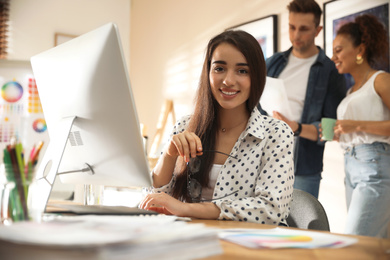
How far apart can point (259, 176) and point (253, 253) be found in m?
0.68

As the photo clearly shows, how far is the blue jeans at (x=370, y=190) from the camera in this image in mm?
2055

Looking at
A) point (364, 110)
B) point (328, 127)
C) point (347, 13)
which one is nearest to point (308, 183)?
point (328, 127)

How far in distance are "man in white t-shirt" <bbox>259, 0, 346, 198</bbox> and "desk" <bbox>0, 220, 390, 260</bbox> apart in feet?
5.18

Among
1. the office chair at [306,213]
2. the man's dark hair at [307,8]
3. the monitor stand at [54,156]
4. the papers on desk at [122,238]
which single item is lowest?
the office chair at [306,213]

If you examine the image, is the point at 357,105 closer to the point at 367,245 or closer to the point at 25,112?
the point at 367,245

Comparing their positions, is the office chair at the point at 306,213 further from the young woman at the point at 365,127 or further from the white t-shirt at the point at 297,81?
the white t-shirt at the point at 297,81

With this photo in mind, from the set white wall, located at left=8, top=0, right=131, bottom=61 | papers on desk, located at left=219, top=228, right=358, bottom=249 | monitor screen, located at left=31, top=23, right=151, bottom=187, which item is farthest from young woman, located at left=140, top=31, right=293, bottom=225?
white wall, located at left=8, top=0, right=131, bottom=61

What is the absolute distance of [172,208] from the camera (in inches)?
44.1

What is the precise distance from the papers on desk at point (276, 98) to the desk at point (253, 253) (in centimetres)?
144

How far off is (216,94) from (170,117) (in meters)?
3.35

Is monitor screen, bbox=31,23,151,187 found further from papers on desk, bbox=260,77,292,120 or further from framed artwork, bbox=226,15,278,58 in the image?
framed artwork, bbox=226,15,278,58

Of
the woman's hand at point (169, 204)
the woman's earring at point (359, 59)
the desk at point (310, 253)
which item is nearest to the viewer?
the desk at point (310, 253)

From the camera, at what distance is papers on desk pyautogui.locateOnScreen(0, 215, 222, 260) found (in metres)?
0.51

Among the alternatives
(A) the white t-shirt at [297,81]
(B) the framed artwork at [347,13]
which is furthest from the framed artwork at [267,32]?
(A) the white t-shirt at [297,81]
